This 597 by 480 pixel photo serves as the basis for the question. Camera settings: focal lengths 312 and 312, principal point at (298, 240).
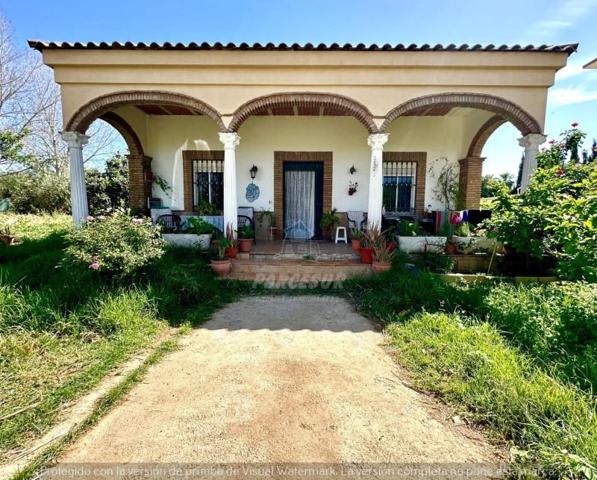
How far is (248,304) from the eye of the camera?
4754mm

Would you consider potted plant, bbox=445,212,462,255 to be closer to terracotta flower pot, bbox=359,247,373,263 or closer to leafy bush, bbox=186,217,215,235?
terracotta flower pot, bbox=359,247,373,263

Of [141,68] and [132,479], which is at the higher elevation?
[141,68]

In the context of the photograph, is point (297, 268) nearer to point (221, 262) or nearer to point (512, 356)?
point (221, 262)

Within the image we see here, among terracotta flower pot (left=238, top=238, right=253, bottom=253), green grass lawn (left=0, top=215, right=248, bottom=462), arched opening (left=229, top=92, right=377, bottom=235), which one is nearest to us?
green grass lawn (left=0, top=215, right=248, bottom=462)

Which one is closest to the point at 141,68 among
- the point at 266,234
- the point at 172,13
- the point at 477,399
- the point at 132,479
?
the point at 172,13

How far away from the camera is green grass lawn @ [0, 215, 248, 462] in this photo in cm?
241

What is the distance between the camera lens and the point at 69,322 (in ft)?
11.5

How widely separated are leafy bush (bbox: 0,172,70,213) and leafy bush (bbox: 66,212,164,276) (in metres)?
10.2

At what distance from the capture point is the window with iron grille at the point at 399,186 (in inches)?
339

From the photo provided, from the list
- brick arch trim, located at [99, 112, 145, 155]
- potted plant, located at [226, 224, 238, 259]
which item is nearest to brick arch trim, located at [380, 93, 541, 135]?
potted plant, located at [226, 224, 238, 259]

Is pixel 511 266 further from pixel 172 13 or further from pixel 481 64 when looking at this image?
pixel 172 13

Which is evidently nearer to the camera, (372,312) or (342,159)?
(372,312)

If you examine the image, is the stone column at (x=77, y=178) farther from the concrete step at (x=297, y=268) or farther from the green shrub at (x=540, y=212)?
the green shrub at (x=540, y=212)

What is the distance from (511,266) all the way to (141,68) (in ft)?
25.9
